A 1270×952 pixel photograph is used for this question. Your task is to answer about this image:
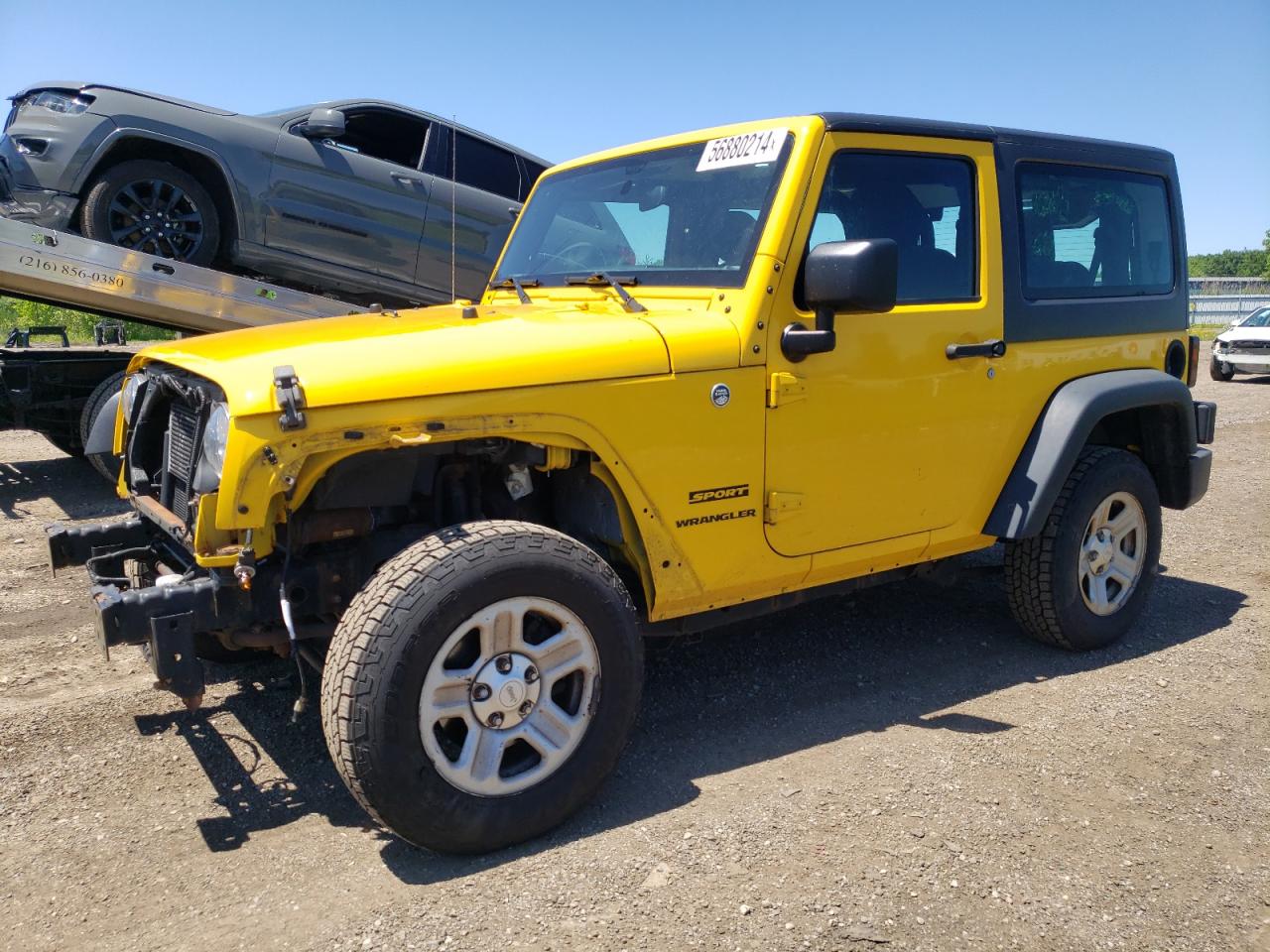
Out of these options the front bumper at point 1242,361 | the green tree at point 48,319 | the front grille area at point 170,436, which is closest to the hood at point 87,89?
the front grille area at point 170,436

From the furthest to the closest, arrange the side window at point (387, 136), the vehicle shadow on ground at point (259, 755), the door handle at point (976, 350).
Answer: the side window at point (387, 136)
the door handle at point (976, 350)
the vehicle shadow on ground at point (259, 755)

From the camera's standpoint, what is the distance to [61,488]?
7535mm

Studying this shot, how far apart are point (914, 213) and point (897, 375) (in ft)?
2.26

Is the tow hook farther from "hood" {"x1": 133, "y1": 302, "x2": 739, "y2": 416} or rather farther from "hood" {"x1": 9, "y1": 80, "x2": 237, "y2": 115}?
"hood" {"x1": 9, "y1": 80, "x2": 237, "y2": 115}

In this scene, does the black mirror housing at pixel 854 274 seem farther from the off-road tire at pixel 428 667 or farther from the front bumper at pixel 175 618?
the front bumper at pixel 175 618

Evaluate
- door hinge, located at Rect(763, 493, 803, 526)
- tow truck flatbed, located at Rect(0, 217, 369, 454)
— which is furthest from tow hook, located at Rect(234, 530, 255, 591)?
tow truck flatbed, located at Rect(0, 217, 369, 454)

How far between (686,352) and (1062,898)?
74.6 inches

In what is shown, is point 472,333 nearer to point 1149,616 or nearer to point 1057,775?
point 1057,775

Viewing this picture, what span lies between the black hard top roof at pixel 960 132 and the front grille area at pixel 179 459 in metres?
2.42

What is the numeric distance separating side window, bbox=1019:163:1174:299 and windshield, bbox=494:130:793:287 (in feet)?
4.43

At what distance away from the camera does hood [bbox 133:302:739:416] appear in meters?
2.73

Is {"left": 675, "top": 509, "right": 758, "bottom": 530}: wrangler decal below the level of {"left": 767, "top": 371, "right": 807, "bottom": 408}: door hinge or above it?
below

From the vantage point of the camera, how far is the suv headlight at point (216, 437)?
9.14 feet

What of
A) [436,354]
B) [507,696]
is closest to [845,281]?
[436,354]
